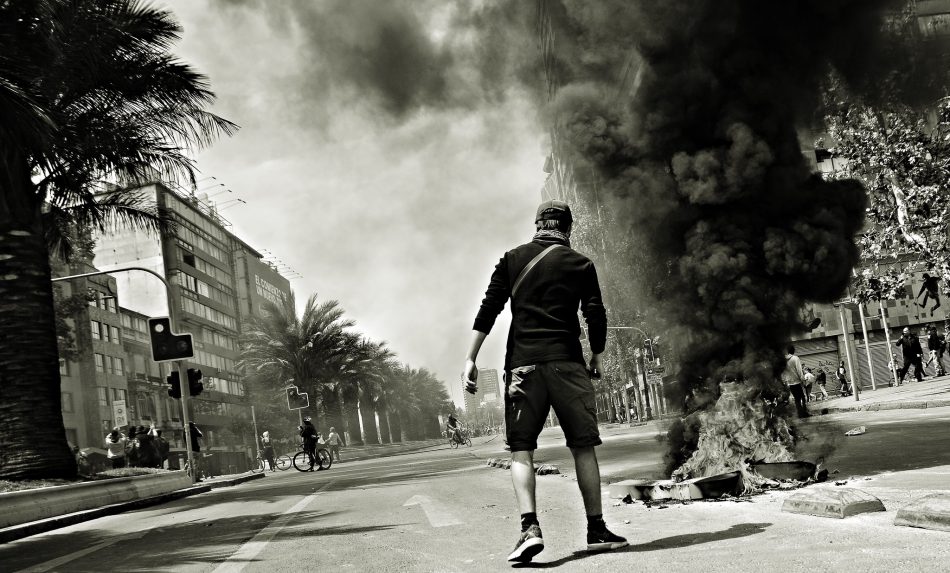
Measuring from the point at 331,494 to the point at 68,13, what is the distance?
785 centimetres

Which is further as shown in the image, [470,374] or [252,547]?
[252,547]

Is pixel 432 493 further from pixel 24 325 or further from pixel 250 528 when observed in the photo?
pixel 24 325

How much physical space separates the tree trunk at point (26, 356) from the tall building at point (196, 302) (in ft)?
148

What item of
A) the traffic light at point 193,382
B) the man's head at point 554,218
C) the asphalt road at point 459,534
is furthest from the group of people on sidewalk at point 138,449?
the man's head at point 554,218

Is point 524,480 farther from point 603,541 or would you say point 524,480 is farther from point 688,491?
point 688,491

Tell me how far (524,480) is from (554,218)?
1.45 meters

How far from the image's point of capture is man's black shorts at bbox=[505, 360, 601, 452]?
14.4 ft

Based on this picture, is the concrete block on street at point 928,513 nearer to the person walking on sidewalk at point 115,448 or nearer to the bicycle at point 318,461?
the person walking on sidewalk at point 115,448

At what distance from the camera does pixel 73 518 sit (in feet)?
40.0

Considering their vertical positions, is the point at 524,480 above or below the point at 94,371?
below

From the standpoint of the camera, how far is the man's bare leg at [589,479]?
174 inches

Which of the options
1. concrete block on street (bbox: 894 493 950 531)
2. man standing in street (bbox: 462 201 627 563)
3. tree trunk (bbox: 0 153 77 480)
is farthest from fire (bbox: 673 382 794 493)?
tree trunk (bbox: 0 153 77 480)

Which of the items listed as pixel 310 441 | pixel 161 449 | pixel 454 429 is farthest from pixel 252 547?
pixel 454 429

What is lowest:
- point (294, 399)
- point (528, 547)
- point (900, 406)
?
point (900, 406)
